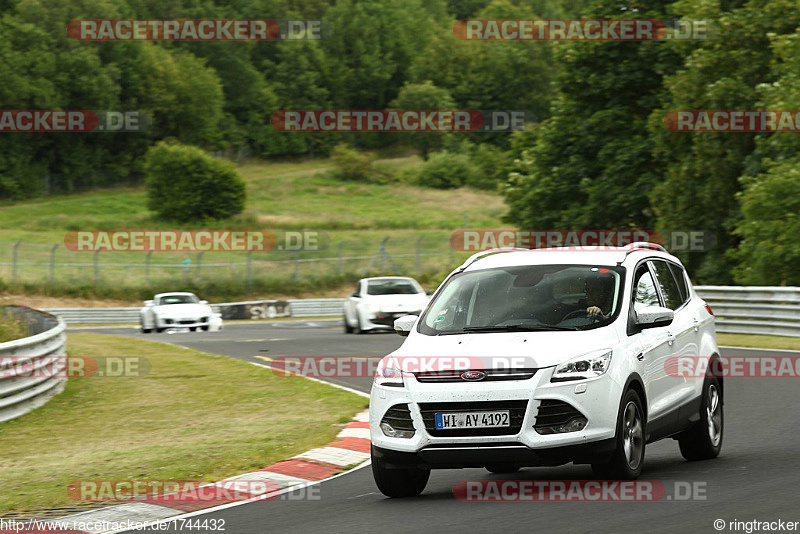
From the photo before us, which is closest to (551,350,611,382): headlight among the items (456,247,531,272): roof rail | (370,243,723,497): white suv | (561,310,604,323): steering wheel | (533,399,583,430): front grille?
(370,243,723,497): white suv

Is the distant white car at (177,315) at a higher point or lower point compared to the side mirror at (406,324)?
lower

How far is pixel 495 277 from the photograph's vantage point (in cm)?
963

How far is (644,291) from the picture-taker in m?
9.72

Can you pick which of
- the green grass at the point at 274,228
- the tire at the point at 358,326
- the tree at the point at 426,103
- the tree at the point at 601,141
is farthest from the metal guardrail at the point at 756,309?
the tree at the point at 426,103

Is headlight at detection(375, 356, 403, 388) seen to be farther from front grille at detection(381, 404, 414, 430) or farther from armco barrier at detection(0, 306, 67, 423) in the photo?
armco barrier at detection(0, 306, 67, 423)

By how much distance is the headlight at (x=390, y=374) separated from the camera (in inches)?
336

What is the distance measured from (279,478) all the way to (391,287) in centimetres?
2207

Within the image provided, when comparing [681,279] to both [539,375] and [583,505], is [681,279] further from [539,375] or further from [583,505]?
[583,505]

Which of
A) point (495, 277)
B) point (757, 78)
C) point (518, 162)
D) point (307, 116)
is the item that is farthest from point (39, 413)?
point (307, 116)

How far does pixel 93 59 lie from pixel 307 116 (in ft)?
104

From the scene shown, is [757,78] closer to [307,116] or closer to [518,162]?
[518,162]

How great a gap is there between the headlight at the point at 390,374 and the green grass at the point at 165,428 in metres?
2.39

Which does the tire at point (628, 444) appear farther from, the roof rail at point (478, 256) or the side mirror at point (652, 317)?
the roof rail at point (478, 256)

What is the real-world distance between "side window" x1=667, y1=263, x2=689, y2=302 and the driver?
1579mm
